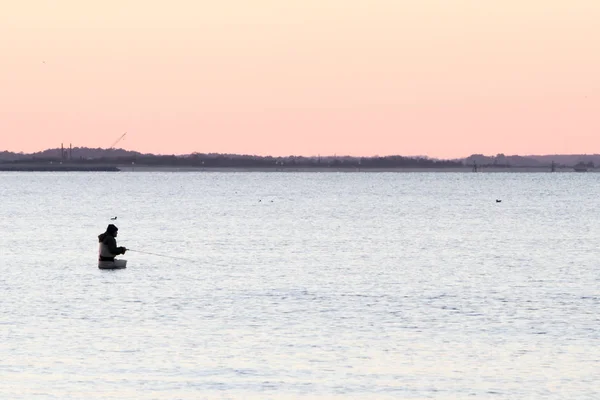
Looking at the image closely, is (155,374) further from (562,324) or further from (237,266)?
(237,266)

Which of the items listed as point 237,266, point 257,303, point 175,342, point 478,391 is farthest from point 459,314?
point 237,266

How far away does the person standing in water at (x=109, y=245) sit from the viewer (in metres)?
51.1

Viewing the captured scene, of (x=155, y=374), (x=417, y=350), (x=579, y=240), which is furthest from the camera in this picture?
(x=579, y=240)

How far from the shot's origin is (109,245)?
53562 millimetres

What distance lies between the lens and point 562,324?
120ft

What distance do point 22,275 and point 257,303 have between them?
A: 585 inches

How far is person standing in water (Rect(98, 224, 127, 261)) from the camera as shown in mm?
51094

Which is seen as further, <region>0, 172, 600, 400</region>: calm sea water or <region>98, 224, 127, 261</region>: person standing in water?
<region>98, 224, 127, 261</region>: person standing in water

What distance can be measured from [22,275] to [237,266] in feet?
34.2

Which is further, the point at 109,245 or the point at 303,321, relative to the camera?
the point at 109,245

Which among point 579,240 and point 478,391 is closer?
point 478,391

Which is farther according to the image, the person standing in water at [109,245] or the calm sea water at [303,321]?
the person standing in water at [109,245]

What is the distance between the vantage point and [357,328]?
118ft

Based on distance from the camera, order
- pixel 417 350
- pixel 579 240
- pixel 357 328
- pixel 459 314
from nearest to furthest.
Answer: pixel 417 350, pixel 357 328, pixel 459 314, pixel 579 240
